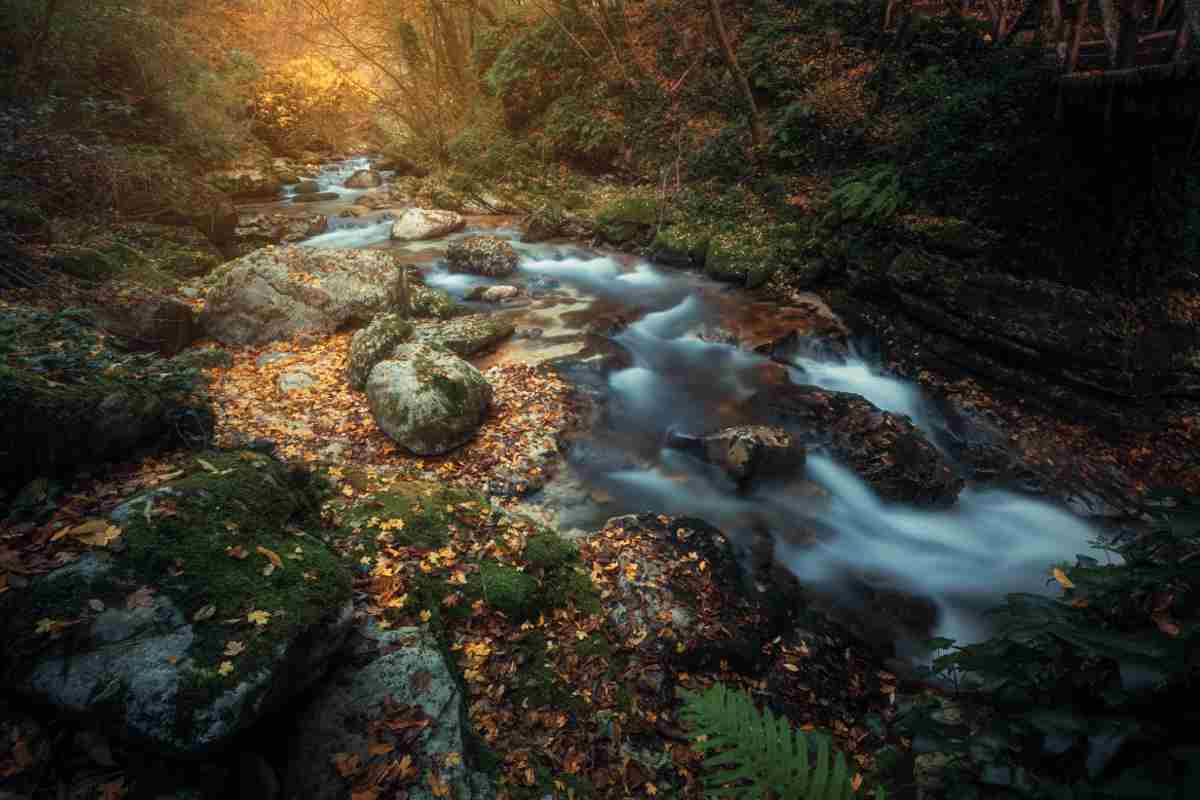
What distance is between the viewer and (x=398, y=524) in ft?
15.2

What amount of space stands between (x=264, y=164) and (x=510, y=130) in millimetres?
8915

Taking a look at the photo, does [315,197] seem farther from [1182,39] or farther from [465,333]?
[1182,39]

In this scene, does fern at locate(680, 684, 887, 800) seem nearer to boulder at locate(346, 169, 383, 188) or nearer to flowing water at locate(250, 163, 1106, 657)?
flowing water at locate(250, 163, 1106, 657)

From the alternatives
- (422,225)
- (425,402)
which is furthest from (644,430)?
(422,225)

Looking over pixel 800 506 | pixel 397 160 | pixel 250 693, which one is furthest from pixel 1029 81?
pixel 397 160

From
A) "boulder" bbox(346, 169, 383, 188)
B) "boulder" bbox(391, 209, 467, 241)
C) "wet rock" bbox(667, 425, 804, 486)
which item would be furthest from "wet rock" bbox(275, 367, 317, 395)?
"boulder" bbox(346, 169, 383, 188)

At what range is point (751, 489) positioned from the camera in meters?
7.18

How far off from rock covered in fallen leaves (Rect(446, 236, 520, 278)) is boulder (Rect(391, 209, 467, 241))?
2.24 metres

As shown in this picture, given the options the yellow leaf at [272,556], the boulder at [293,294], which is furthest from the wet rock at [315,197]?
the yellow leaf at [272,556]

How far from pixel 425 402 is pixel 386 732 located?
438 centimetres

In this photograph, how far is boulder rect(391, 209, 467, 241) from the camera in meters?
15.2

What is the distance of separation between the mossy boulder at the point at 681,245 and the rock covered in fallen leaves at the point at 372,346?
728 centimetres

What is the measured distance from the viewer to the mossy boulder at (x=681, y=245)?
13.1m

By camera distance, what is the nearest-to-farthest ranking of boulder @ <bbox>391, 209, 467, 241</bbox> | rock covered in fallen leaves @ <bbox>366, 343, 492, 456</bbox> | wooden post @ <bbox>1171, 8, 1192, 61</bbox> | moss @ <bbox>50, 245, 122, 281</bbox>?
rock covered in fallen leaves @ <bbox>366, 343, 492, 456</bbox> → wooden post @ <bbox>1171, 8, 1192, 61</bbox> → moss @ <bbox>50, 245, 122, 281</bbox> → boulder @ <bbox>391, 209, 467, 241</bbox>
